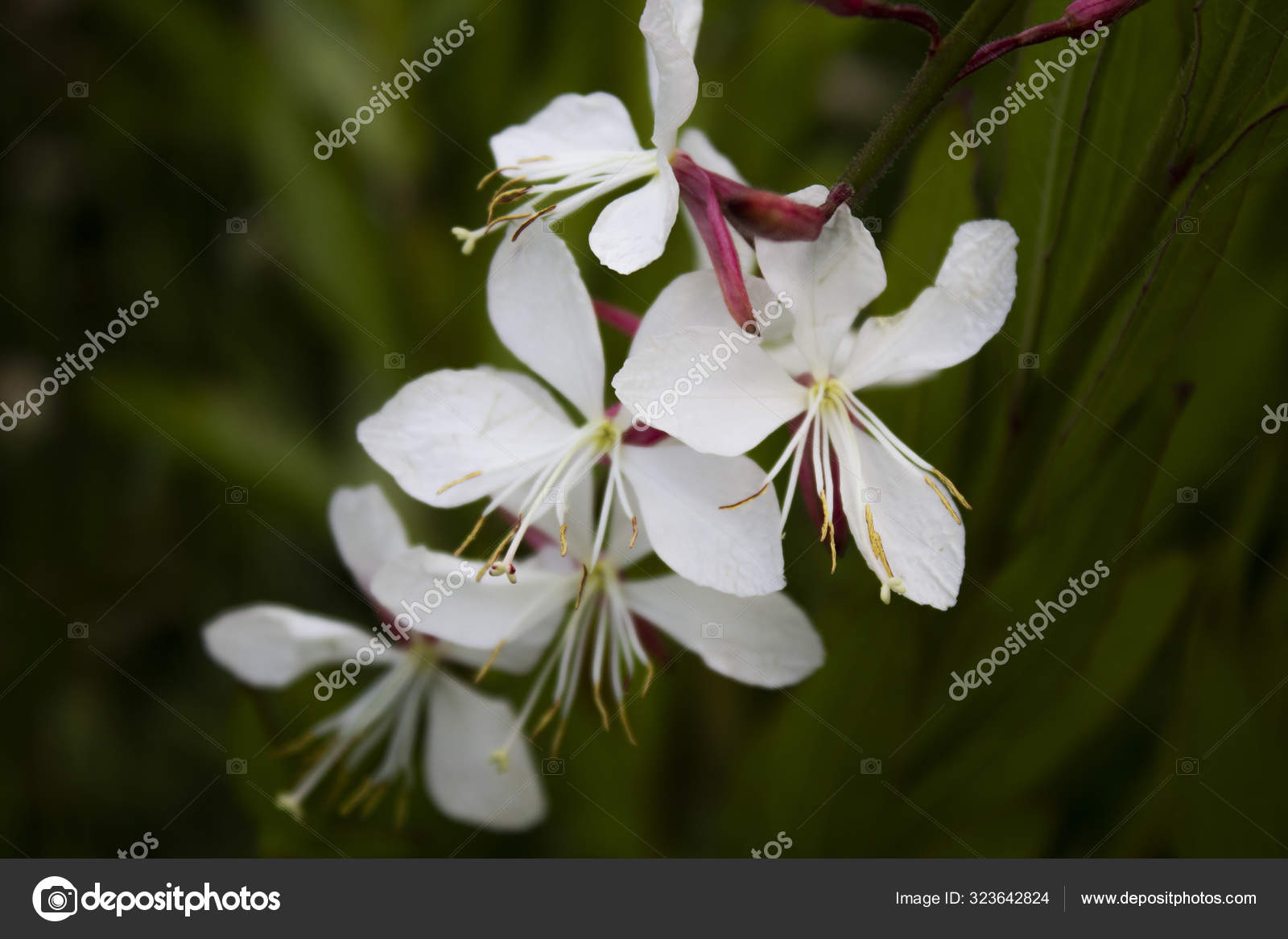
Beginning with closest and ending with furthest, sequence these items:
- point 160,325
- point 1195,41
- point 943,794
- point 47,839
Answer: point 1195,41 → point 943,794 → point 47,839 → point 160,325

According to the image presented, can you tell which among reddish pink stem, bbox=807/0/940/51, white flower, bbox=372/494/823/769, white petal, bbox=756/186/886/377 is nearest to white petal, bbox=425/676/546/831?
white flower, bbox=372/494/823/769

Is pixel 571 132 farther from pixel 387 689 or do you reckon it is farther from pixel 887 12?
pixel 387 689

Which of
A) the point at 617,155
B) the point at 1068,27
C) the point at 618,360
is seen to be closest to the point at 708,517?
the point at 617,155

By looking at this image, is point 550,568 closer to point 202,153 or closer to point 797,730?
point 797,730

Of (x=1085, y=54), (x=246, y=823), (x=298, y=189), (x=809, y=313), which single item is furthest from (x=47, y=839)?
(x=1085, y=54)

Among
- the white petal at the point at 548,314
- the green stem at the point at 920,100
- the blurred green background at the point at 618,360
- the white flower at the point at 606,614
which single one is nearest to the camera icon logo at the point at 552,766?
the blurred green background at the point at 618,360

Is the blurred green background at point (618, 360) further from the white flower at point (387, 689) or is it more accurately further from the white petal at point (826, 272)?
the white petal at point (826, 272)

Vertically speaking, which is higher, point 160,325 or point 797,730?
point 160,325
